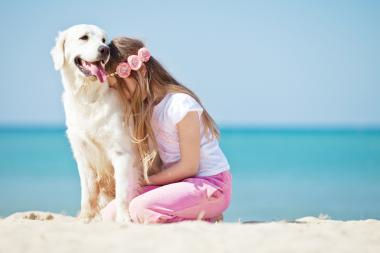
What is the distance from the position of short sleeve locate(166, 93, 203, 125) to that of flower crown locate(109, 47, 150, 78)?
357 mm

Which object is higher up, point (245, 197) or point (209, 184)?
point (209, 184)

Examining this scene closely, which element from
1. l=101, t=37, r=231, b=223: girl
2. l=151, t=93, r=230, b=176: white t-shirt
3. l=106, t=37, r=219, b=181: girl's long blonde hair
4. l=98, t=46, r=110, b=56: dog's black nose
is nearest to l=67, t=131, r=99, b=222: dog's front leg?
l=101, t=37, r=231, b=223: girl

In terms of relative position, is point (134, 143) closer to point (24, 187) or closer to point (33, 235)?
point (33, 235)

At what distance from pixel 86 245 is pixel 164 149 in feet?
4.62

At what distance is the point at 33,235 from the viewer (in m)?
4.18

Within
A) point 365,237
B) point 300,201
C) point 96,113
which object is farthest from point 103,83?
point 300,201

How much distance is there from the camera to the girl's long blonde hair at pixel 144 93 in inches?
198

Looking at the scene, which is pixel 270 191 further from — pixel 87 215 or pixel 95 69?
pixel 95 69

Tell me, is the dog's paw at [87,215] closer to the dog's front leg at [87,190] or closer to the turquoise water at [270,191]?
the dog's front leg at [87,190]

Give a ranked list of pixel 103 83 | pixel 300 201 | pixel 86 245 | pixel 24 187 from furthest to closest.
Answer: pixel 24 187 < pixel 300 201 < pixel 103 83 < pixel 86 245

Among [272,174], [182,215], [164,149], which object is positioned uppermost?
[164,149]

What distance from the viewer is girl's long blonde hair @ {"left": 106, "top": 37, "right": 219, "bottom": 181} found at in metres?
5.04

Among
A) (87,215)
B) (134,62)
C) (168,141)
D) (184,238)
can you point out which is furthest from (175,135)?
(184,238)

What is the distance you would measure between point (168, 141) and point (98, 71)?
29.4 inches
